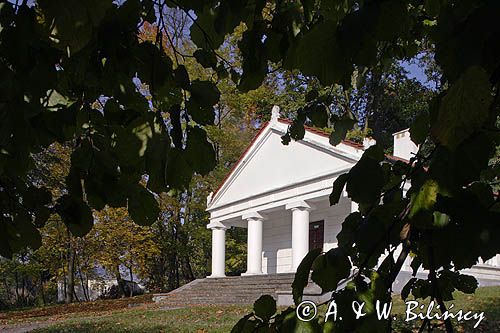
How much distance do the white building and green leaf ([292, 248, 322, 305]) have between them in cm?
1303

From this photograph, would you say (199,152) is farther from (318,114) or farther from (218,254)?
(218,254)

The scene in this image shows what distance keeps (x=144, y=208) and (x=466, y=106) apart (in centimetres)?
117

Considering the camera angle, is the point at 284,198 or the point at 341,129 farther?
the point at 284,198

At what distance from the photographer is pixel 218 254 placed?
20141mm

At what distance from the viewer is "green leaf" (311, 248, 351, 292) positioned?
3.42 feet

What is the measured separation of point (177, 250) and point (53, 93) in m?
25.5

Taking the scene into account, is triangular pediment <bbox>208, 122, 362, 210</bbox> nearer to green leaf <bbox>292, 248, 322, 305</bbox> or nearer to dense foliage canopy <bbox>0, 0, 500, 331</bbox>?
dense foliage canopy <bbox>0, 0, 500, 331</bbox>

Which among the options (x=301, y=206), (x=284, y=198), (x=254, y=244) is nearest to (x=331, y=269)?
(x=301, y=206)

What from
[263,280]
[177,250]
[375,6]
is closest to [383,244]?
[375,6]

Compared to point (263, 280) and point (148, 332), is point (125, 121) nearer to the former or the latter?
point (148, 332)

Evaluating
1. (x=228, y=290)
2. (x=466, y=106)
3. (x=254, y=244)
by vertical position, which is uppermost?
(x=254, y=244)

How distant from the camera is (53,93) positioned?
63.3 inches

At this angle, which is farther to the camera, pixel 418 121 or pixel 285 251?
pixel 285 251

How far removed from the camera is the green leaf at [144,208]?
5.40 ft
